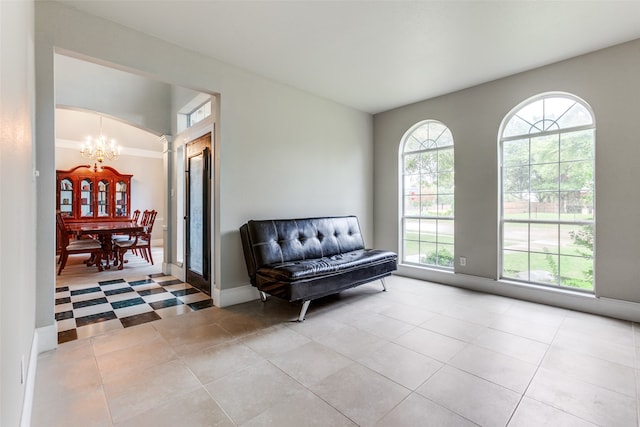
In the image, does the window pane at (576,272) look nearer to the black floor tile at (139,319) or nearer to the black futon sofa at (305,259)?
the black futon sofa at (305,259)

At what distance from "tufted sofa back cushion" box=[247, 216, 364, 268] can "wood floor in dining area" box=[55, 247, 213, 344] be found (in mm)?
916

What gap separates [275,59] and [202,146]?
1.38 metres

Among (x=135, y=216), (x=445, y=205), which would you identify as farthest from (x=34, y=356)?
(x=135, y=216)

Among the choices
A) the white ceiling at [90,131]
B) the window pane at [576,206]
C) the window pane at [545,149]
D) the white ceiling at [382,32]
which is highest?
the white ceiling at [90,131]

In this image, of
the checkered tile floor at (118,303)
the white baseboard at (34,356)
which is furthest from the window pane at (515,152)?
the white baseboard at (34,356)

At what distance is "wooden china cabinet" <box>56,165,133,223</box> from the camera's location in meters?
7.03

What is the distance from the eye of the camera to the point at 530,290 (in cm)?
340

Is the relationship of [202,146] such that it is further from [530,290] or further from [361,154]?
[530,290]

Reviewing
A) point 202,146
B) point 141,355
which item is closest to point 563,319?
point 141,355

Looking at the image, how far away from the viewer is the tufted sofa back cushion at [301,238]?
3150 mm

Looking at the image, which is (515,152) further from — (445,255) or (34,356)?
(34,356)

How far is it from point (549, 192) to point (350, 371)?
3.08 metres

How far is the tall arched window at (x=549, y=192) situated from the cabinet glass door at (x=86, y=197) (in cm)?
878

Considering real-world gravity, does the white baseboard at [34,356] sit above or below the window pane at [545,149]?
below
